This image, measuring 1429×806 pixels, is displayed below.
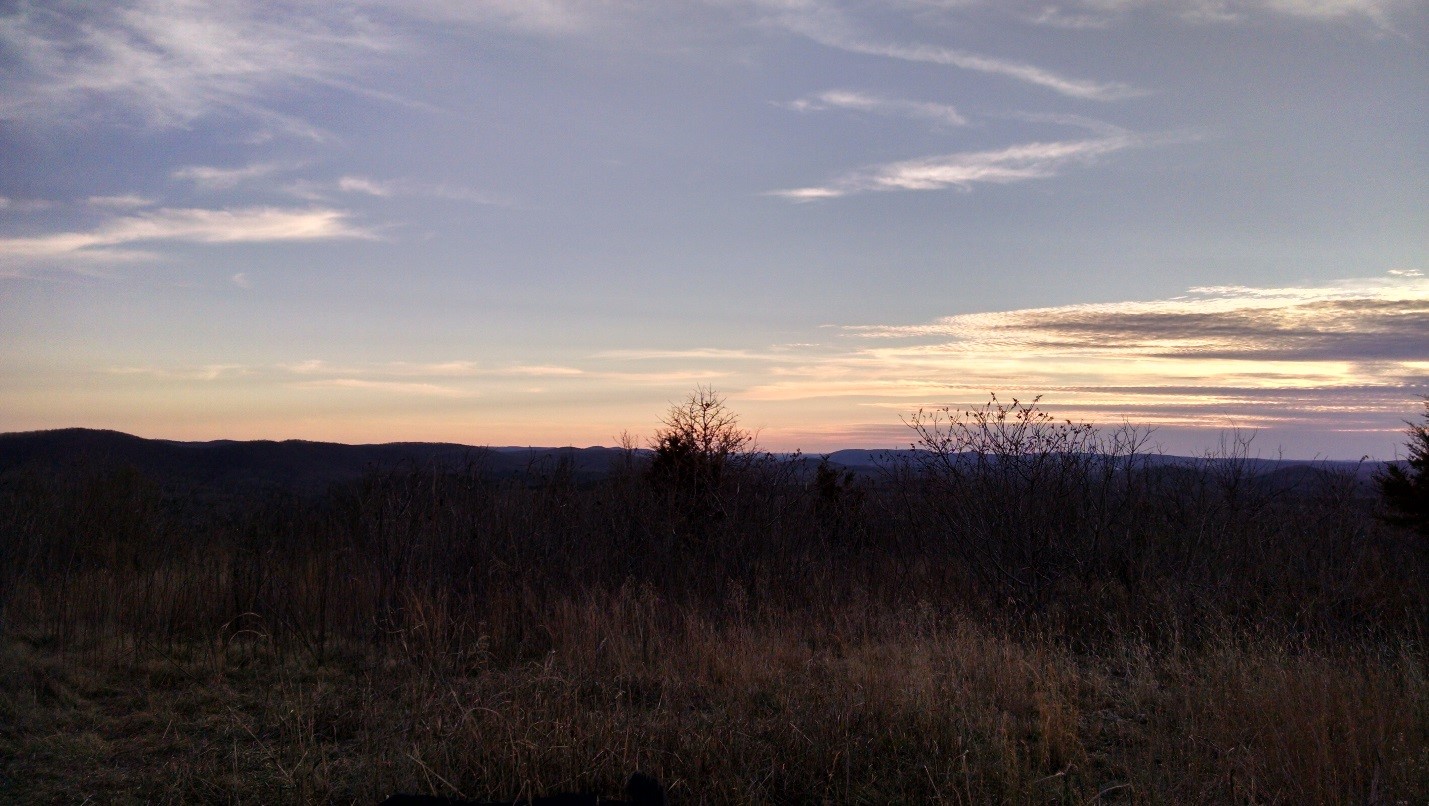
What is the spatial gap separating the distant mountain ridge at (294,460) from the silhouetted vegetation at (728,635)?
0.48 metres

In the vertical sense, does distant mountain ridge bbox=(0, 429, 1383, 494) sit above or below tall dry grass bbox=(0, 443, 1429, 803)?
Result: above

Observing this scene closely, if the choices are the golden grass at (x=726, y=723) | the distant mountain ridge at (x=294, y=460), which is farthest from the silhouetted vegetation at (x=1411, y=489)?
the golden grass at (x=726, y=723)

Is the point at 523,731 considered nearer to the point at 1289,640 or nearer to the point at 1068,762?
the point at 1068,762

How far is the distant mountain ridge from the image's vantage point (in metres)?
14.9

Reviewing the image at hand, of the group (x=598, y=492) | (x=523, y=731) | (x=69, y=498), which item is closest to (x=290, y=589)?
(x=69, y=498)

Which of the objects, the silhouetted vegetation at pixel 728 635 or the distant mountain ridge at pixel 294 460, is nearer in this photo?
the silhouetted vegetation at pixel 728 635

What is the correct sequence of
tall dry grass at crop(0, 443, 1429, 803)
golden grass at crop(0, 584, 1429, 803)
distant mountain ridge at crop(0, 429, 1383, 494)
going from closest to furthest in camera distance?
golden grass at crop(0, 584, 1429, 803) < tall dry grass at crop(0, 443, 1429, 803) < distant mountain ridge at crop(0, 429, 1383, 494)

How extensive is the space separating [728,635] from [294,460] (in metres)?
60.4

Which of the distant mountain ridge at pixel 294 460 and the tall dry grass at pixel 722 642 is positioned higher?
the distant mountain ridge at pixel 294 460

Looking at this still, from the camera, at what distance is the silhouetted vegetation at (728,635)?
19.2 ft

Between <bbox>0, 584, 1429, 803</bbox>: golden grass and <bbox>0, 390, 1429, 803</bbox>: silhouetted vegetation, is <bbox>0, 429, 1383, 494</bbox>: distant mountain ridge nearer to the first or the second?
<bbox>0, 390, 1429, 803</bbox>: silhouetted vegetation

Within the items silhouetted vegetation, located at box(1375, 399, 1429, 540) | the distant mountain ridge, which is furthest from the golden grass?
silhouetted vegetation, located at box(1375, 399, 1429, 540)

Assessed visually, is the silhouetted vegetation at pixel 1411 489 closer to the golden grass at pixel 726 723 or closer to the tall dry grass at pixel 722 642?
the tall dry grass at pixel 722 642

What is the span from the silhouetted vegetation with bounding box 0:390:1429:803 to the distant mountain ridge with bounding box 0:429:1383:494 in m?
0.48
